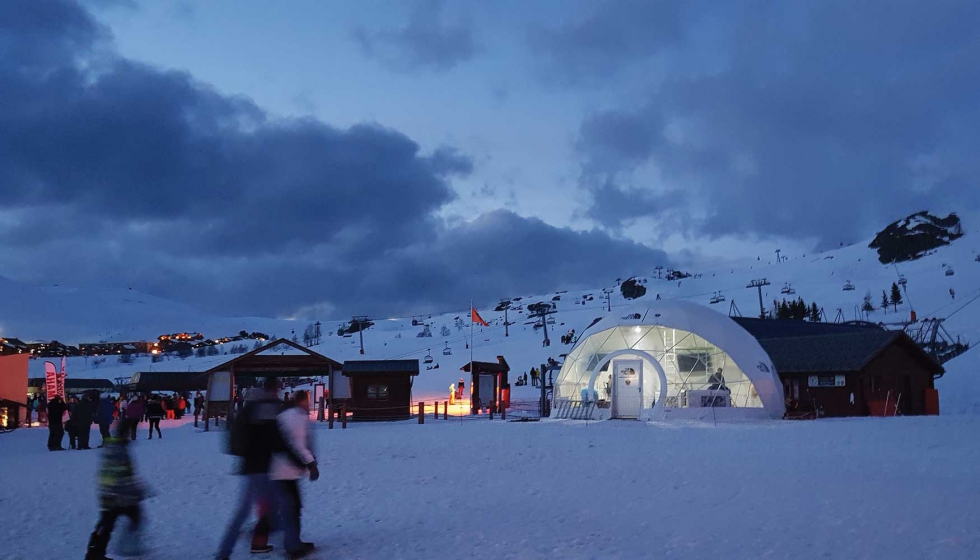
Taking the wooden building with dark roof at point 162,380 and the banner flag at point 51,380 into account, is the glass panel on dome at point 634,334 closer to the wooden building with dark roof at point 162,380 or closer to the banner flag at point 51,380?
the banner flag at point 51,380

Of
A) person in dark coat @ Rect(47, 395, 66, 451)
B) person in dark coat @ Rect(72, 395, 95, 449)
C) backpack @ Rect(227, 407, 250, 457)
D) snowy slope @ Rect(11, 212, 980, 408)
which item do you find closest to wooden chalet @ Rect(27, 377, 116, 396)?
→ snowy slope @ Rect(11, 212, 980, 408)

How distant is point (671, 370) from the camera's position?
2777 centimetres

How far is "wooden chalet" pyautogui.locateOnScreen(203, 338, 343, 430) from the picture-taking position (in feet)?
93.6

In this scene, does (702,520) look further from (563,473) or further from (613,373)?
(613,373)

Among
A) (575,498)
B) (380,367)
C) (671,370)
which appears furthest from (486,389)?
(575,498)

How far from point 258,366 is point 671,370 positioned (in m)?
16.1

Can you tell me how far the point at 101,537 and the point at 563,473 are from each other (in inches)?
297

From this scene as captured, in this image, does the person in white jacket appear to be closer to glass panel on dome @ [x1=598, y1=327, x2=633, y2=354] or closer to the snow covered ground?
the snow covered ground

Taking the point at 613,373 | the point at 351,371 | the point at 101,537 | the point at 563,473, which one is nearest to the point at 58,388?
the point at 351,371

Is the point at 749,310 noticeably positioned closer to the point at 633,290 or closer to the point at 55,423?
the point at 633,290

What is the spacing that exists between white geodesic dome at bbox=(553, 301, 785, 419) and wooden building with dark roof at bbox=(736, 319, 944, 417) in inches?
85.3

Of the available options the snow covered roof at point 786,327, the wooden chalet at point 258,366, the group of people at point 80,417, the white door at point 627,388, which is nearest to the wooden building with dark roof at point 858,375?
the white door at point 627,388

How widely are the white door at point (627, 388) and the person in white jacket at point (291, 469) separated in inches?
869

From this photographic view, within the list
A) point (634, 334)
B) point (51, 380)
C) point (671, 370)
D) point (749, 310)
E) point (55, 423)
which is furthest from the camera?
point (749, 310)
